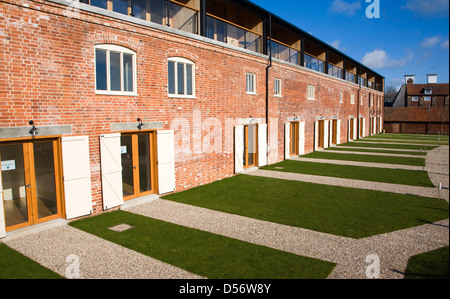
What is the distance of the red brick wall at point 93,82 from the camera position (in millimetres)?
6852

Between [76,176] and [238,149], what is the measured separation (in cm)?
783

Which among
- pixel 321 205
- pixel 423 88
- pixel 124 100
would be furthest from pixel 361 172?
A: pixel 423 88

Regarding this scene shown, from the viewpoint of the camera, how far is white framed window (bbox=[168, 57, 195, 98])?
10.6 meters

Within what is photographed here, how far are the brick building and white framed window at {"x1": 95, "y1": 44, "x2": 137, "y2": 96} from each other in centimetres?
3

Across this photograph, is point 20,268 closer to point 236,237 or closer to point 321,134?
point 236,237

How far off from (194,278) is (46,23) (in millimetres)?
6799

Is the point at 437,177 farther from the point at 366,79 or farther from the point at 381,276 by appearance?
the point at 366,79

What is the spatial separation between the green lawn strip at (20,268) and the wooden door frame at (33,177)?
51.6 inches

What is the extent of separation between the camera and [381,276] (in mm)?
5059

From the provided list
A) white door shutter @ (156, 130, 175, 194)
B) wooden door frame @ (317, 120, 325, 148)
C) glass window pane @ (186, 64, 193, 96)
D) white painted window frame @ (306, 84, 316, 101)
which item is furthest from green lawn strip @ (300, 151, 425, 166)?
white door shutter @ (156, 130, 175, 194)

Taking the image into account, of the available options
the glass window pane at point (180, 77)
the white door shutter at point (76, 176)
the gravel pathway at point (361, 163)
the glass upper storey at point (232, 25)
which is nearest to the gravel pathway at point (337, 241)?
the white door shutter at point (76, 176)

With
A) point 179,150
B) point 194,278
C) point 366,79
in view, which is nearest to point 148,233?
point 194,278

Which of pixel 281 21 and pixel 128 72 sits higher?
pixel 281 21

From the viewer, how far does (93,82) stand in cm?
827
